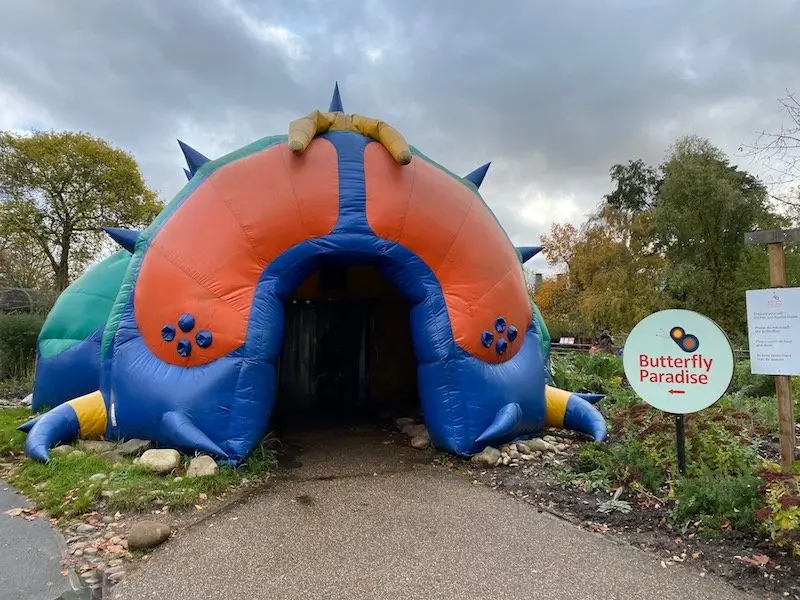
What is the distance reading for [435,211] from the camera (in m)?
5.86

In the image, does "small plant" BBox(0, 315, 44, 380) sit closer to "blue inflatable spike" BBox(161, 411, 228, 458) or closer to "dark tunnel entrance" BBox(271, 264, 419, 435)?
"dark tunnel entrance" BBox(271, 264, 419, 435)

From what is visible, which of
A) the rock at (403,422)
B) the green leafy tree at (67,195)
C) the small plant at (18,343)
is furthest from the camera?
the green leafy tree at (67,195)

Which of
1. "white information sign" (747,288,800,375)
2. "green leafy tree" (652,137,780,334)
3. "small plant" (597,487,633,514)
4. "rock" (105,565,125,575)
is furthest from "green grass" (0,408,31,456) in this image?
"green leafy tree" (652,137,780,334)

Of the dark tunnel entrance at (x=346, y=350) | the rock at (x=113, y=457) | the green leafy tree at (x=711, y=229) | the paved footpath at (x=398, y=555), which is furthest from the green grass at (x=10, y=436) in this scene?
the green leafy tree at (x=711, y=229)

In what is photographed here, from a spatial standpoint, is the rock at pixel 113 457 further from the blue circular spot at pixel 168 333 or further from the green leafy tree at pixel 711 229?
the green leafy tree at pixel 711 229

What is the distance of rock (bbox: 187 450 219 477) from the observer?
4711mm

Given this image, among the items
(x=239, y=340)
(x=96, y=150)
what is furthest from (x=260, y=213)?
(x=96, y=150)

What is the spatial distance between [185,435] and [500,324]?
3.21 m

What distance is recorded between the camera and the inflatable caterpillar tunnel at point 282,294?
518 cm

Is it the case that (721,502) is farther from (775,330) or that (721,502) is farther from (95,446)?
(95,446)

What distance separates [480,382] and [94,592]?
358cm

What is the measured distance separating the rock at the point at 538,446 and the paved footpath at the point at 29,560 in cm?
410

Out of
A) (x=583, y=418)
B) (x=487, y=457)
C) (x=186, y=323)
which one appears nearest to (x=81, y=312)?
(x=186, y=323)

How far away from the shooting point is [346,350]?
9008mm
